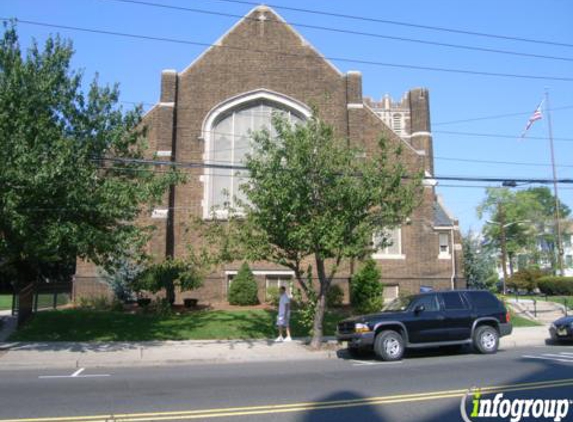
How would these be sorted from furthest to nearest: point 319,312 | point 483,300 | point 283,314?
point 283,314
point 319,312
point 483,300

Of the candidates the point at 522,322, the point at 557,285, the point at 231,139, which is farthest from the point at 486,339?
the point at 557,285

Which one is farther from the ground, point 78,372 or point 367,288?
point 367,288

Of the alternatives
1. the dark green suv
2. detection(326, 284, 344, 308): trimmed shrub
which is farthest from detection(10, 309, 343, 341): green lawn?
the dark green suv

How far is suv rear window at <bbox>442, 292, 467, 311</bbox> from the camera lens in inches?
573

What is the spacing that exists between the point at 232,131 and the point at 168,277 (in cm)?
803

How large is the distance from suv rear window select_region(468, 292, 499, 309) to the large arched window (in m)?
12.9

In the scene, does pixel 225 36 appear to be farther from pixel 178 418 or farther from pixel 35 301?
pixel 178 418

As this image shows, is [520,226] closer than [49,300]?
No

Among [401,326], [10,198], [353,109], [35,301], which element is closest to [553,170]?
[353,109]

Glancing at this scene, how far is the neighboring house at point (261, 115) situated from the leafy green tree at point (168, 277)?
3259mm

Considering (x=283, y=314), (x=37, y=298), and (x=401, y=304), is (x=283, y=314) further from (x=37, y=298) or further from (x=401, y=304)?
(x=37, y=298)

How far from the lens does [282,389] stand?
9055mm

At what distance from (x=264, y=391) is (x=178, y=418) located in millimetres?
2216

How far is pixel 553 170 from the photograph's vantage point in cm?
4241
